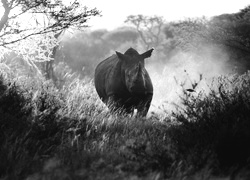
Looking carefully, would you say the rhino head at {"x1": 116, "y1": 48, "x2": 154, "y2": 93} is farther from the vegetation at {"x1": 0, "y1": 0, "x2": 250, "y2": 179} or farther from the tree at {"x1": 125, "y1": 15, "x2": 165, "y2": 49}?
the tree at {"x1": 125, "y1": 15, "x2": 165, "y2": 49}

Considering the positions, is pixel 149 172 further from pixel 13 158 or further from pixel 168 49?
pixel 168 49

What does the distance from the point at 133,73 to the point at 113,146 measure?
2.87 m

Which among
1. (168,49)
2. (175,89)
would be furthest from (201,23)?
(168,49)

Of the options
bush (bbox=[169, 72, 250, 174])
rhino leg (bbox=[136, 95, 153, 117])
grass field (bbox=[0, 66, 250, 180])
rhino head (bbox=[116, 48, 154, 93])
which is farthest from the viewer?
rhino leg (bbox=[136, 95, 153, 117])

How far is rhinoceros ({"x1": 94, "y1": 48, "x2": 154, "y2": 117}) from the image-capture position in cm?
710

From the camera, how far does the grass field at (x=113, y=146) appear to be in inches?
130

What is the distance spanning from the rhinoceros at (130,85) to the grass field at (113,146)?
159cm

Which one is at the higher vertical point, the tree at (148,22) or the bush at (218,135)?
the bush at (218,135)

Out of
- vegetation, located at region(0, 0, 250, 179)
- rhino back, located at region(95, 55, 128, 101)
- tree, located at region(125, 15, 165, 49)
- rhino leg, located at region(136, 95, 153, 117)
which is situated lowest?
tree, located at region(125, 15, 165, 49)

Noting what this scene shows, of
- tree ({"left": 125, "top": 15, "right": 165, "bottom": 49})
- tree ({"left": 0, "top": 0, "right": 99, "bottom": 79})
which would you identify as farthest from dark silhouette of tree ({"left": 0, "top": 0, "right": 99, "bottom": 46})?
tree ({"left": 125, "top": 15, "right": 165, "bottom": 49})

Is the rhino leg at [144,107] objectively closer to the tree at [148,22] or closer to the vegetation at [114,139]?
the vegetation at [114,139]

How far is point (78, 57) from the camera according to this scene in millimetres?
33531

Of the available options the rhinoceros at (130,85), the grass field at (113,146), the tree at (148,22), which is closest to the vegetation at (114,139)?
the grass field at (113,146)

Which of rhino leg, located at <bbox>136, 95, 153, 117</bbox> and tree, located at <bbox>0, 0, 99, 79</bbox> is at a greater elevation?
tree, located at <bbox>0, 0, 99, 79</bbox>
